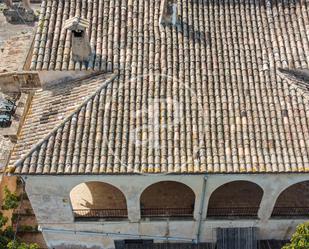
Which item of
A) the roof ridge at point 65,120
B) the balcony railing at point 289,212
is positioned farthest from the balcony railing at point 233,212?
the roof ridge at point 65,120

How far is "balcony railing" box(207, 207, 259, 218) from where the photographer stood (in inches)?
926

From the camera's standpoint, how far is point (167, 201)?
24812mm

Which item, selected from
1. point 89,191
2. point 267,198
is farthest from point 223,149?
point 89,191

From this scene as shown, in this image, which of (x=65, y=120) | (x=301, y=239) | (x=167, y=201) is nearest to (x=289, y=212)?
(x=301, y=239)

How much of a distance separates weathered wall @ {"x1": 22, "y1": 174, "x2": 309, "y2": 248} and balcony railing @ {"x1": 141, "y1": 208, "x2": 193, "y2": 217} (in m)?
0.40

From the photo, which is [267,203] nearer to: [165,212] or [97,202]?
[165,212]

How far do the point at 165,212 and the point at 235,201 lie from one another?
15.1 ft

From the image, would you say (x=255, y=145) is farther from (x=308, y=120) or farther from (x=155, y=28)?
(x=155, y=28)

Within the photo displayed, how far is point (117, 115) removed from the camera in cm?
2072

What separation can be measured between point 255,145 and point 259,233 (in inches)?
277

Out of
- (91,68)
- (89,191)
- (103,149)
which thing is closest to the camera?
(103,149)

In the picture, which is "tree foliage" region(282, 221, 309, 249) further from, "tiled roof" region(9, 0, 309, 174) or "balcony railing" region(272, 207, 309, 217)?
"balcony railing" region(272, 207, 309, 217)

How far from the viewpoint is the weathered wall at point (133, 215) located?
2077 centimetres

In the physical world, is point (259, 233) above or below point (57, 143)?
below
